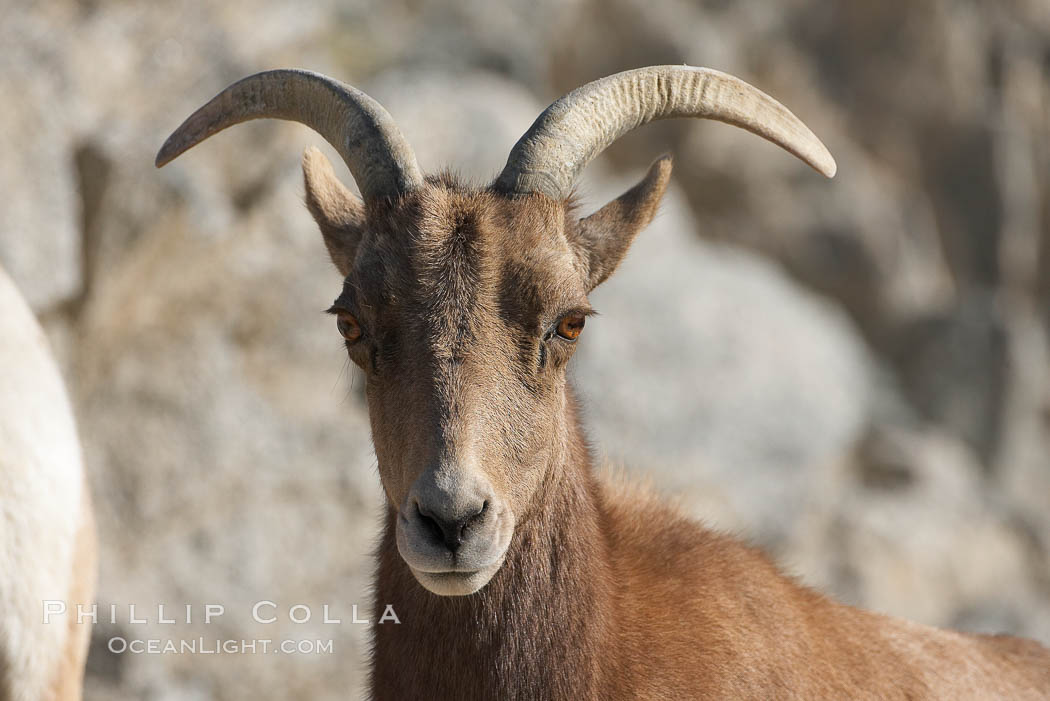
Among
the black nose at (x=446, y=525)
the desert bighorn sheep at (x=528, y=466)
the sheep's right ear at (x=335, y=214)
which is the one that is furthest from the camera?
the sheep's right ear at (x=335, y=214)

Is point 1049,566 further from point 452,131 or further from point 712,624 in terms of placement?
point 712,624

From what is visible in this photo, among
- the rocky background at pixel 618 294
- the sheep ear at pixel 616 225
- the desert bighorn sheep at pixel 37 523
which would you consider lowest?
the desert bighorn sheep at pixel 37 523

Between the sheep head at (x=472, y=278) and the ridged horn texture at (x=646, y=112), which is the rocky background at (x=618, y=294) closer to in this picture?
the sheep head at (x=472, y=278)

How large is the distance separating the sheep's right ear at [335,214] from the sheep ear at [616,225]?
1.03m

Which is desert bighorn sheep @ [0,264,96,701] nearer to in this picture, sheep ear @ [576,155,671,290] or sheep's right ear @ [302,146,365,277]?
sheep's right ear @ [302,146,365,277]

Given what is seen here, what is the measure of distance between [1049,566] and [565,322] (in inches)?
472

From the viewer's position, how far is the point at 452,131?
12.6 meters

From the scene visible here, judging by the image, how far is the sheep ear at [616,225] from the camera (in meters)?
5.05

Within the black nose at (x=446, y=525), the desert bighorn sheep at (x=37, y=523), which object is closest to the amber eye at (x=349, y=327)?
the black nose at (x=446, y=525)

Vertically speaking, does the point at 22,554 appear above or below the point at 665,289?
below

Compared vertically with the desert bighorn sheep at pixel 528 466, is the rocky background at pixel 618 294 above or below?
above

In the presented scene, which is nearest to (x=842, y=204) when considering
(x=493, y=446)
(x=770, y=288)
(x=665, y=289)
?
(x=770, y=288)

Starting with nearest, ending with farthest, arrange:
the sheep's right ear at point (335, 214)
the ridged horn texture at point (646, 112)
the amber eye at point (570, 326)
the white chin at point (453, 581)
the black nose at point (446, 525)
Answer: the black nose at point (446, 525) → the white chin at point (453, 581) → the amber eye at point (570, 326) → the ridged horn texture at point (646, 112) → the sheep's right ear at point (335, 214)

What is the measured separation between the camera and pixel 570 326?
4523mm
